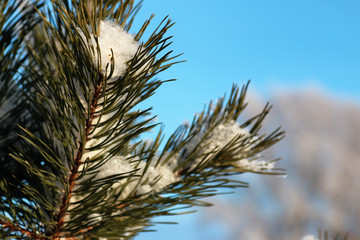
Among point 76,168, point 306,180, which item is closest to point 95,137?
point 76,168

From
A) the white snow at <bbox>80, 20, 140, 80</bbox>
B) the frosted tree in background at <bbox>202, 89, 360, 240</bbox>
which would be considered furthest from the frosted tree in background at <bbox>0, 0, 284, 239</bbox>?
the frosted tree in background at <bbox>202, 89, 360, 240</bbox>

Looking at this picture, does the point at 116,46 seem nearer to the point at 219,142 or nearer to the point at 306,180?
the point at 219,142

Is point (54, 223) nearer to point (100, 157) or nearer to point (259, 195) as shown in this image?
point (100, 157)

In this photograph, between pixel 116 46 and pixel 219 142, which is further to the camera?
pixel 219 142

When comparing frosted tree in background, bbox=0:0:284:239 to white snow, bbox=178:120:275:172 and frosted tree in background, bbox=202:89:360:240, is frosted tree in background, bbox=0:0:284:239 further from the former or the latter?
frosted tree in background, bbox=202:89:360:240

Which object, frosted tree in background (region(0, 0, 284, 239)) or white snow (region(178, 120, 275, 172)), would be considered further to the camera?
white snow (region(178, 120, 275, 172))

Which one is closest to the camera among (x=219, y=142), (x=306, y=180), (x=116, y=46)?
(x=116, y=46)

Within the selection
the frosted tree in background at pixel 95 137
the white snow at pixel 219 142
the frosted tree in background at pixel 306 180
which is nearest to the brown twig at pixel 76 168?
the frosted tree in background at pixel 95 137

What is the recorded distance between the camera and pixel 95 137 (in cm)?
57

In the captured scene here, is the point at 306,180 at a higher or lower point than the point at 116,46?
lower

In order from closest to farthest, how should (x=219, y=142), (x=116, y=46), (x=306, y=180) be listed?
(x=116, y=46), (x=219, y=142), (x=306, y=180)

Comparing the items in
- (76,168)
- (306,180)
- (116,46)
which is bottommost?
(306,180)

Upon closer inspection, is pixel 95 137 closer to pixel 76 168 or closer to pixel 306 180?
pixel 76 168

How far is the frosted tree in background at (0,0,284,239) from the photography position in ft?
1.76
